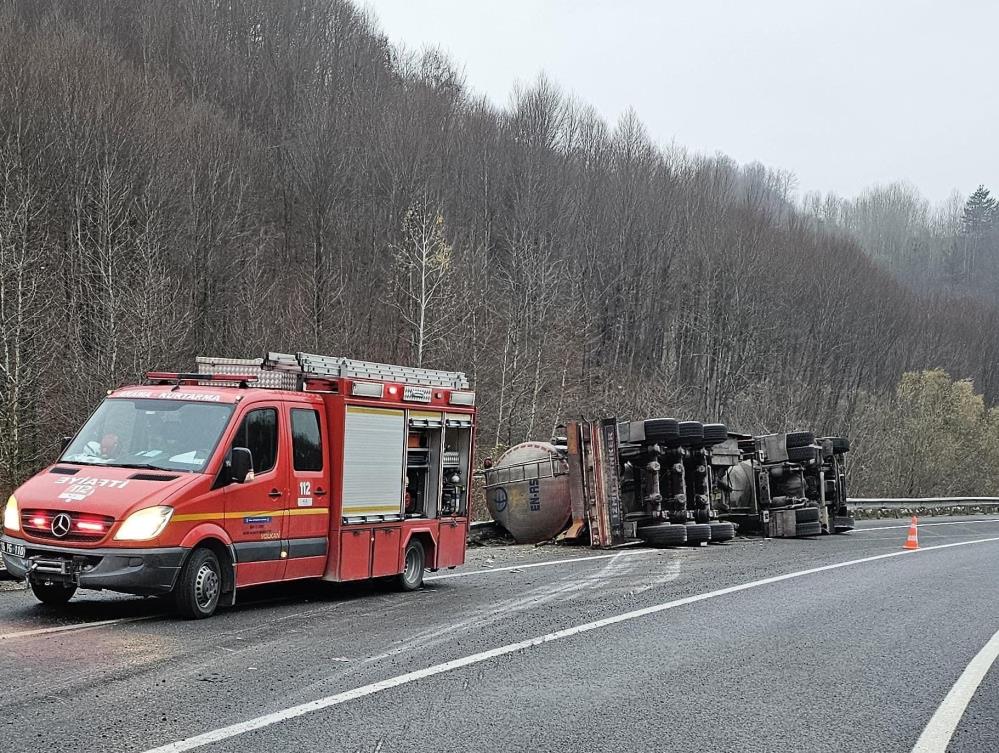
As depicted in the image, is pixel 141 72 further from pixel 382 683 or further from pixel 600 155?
pixel 382 683

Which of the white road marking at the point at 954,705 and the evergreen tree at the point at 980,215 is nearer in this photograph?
the white road marking at the point at 954,705

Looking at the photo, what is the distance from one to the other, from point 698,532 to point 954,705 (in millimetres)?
13113

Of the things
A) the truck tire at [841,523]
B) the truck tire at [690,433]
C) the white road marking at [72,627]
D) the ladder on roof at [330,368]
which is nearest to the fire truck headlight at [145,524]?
the white road marking at [72,627]

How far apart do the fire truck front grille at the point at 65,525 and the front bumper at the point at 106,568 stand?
97 mm

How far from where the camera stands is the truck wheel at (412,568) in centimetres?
1224

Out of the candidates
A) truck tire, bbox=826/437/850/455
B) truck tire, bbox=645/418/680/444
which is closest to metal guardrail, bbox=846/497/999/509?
truck tire, bbox=826/437/850/455

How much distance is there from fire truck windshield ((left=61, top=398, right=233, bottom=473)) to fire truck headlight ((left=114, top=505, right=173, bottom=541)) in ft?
2.15

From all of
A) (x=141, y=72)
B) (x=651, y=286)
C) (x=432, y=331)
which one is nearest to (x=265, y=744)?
(x=432, y=331)

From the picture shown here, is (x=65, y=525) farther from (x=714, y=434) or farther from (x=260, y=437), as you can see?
(x=714, y=434)

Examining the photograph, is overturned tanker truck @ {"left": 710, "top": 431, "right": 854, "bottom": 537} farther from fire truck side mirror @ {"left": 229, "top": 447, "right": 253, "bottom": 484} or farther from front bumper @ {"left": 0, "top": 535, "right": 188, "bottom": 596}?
front bumper @ {"left": 0, "top": 535, "right": 188, "bottom": 596}

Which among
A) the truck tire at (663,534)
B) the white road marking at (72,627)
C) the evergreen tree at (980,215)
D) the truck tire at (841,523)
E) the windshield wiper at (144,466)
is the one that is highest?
the evergreen tree at (980,215)

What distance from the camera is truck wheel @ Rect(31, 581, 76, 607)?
9.23 m

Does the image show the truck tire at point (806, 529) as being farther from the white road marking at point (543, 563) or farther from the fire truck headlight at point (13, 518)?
the fire truck headlight at point (13, 518)

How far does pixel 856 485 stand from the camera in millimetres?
49312
